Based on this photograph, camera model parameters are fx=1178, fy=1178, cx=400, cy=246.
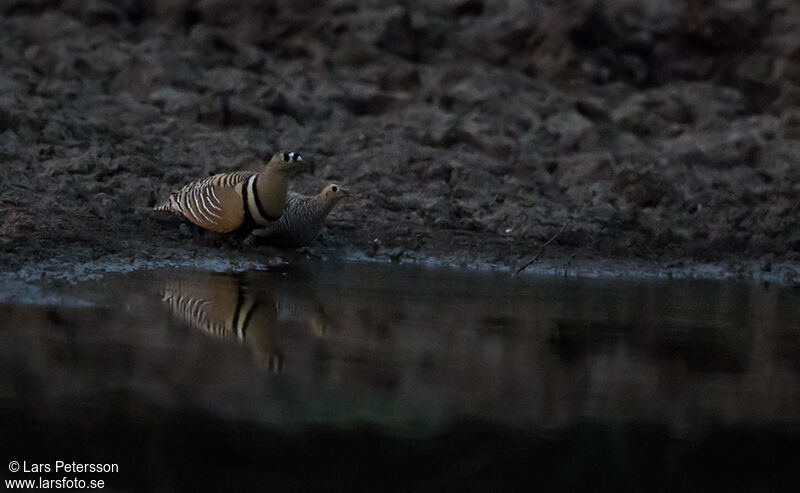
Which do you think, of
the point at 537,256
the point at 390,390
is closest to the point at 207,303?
the point at 390,390

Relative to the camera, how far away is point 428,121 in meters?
9.23

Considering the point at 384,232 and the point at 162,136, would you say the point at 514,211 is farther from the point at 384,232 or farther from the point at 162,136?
the point at 162,136

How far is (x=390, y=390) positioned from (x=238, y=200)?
11.4 feet

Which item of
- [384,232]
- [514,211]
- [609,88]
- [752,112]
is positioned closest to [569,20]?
[609,88]

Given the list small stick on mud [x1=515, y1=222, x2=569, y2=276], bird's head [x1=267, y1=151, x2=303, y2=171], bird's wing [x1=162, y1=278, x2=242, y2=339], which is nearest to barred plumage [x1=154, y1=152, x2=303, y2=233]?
bird's head [x1=267, y1=151, x2=303, y2=171]

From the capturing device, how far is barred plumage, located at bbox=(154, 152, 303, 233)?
6770 millimetres

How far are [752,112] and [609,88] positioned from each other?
1307mm

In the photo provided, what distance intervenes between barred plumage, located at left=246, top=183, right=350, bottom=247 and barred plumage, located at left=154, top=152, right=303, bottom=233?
77 millimetres

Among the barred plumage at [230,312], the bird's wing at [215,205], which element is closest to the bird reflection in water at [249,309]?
the barred plumage at [230,312]

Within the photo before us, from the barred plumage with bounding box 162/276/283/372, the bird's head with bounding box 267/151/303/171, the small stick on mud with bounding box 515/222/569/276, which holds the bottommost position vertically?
the barred plumage with bounding box 162/276/283/372

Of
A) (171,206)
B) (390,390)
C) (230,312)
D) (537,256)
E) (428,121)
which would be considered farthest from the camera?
(428,121)

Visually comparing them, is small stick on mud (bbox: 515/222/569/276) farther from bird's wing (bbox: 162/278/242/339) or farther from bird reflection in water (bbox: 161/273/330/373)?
bird's wing (bbox: 162/278/242/339)

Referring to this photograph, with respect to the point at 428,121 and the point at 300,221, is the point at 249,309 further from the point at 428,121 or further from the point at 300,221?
the point at 428,121

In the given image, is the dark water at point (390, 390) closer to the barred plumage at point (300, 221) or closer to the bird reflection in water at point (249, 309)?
the bird reflection in water at point (249, 309)
